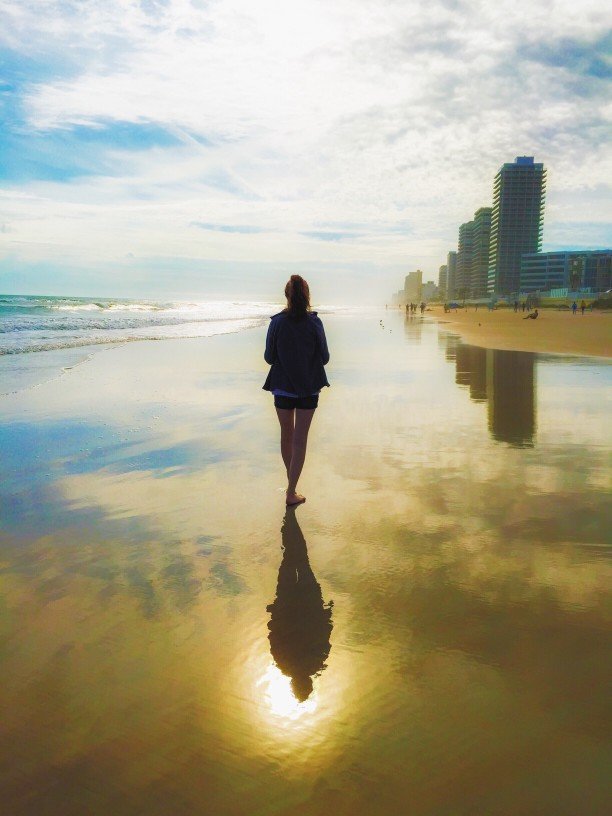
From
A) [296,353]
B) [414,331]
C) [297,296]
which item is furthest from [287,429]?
[414,331]

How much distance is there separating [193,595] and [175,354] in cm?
1695

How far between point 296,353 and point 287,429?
751 mm

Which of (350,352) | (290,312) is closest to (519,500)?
(290,312)

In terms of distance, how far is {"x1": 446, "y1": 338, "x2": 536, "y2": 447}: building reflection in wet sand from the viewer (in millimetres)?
7871

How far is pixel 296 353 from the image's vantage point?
5215 millimetres

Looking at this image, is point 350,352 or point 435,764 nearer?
point 435,764

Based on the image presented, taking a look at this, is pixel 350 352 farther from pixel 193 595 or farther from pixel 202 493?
pixel 193 595

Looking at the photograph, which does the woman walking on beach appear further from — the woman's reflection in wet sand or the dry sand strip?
the dry sand strip

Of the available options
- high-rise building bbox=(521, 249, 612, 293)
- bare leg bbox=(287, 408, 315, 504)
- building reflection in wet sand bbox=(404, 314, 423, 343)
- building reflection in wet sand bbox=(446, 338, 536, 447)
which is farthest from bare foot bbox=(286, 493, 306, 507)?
high-rise building bbox=(521, 249, 612, 293)

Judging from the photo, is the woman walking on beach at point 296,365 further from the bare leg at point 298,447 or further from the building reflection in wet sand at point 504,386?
the building reflection in wet sand at point 504,386

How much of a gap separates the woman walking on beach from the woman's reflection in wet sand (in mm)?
1480

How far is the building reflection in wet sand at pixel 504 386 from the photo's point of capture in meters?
7.87

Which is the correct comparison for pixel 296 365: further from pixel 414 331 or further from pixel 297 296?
pixel 414 331

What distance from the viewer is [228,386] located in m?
12.1
